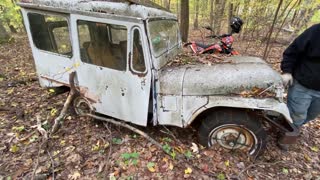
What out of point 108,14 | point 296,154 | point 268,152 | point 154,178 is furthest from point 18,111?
point 296,154

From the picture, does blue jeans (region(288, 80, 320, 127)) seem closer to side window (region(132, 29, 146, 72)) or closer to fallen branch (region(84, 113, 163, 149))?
fallen branch (region(84, 113, 163, 149))

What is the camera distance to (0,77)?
5.73 m

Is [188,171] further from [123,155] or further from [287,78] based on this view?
[287,78]

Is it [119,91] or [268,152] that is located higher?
[119,91]

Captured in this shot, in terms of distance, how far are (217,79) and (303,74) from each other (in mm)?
1195

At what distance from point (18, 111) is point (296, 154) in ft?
16.5

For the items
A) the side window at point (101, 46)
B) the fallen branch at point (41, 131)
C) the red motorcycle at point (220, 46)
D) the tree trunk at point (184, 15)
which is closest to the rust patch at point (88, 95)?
the side window at point (101, 46)

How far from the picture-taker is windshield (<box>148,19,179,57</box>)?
9.45ft

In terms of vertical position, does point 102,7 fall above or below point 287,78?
above

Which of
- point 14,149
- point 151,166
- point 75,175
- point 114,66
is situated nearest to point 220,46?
point 114,66

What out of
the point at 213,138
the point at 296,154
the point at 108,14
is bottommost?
the point at 296,154

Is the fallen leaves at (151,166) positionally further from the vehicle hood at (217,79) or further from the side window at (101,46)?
the side window at (101,46)

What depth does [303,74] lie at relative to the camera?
287 centimetres

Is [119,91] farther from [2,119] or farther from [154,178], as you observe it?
[2,119]
